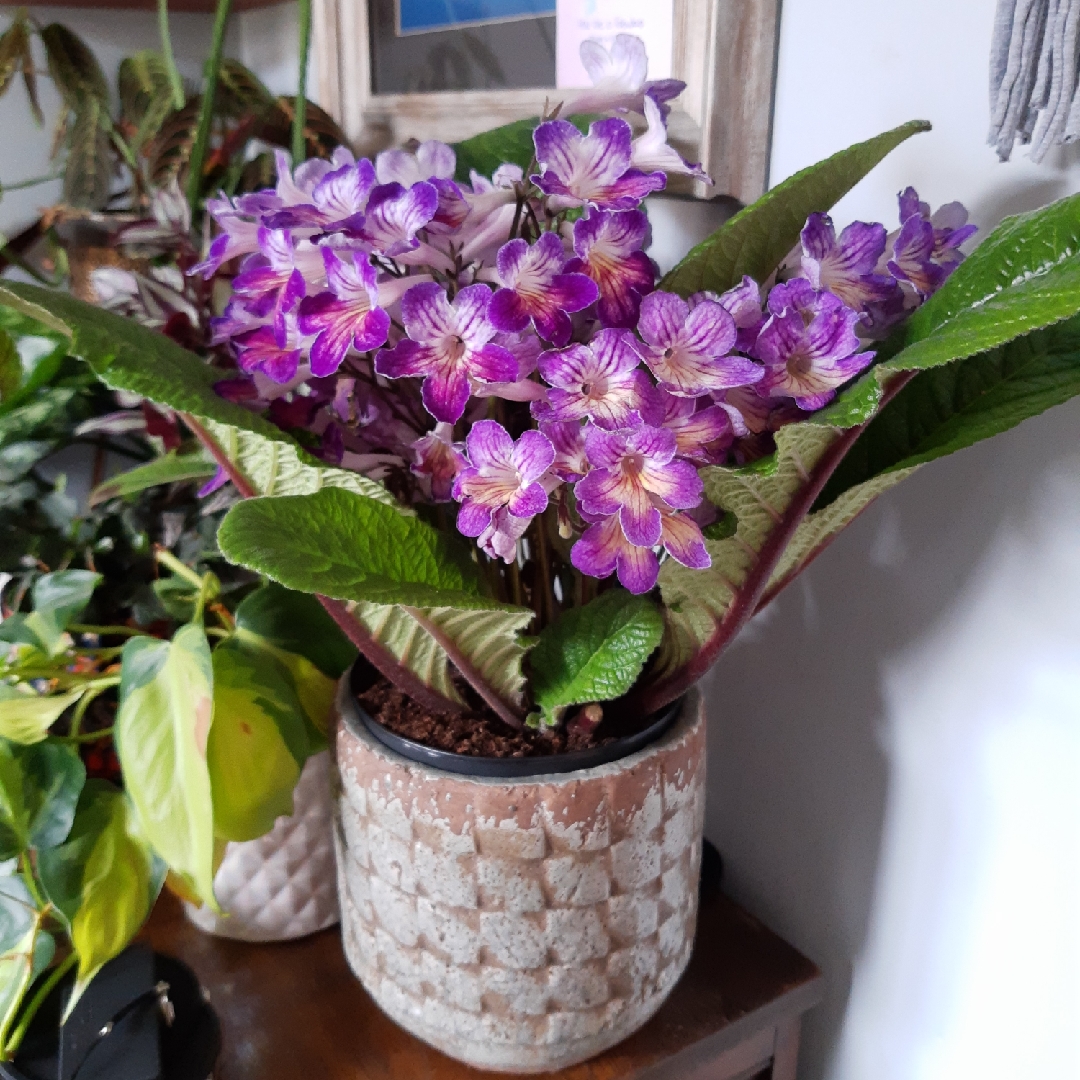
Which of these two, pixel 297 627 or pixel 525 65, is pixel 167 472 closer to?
pixel 297 627

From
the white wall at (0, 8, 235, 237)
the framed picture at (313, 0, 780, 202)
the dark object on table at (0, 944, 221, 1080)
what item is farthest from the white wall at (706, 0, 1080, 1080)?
the white wall at (0, 8, 235, 237)

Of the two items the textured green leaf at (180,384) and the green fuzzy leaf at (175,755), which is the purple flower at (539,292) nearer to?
the textured green leaf at (180,384)

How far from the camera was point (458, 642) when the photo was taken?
50cm

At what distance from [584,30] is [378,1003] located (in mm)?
688

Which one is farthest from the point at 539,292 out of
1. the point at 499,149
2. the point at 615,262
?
the point at 499,149

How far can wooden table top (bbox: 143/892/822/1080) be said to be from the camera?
2.05 ft

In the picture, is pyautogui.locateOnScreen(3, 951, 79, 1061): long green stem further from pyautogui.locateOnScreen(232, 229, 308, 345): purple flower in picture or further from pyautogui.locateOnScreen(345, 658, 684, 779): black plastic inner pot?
pyautogui.locateOnScreen(232, 229, 308, 345): purple flower in picture

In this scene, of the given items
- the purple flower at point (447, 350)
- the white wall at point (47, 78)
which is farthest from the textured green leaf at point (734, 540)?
the white wall at point (47, 78)

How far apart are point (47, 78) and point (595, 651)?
46.2 inches

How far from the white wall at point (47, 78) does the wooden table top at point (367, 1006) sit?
3.11 ft

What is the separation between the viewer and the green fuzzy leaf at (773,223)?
1.50ft

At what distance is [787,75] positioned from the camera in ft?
2.03

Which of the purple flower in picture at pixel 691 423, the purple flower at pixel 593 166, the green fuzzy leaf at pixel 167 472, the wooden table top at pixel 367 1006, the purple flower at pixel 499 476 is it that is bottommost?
the wooden table top at pixel 367 1006

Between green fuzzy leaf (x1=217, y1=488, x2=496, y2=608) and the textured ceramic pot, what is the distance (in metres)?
0.13
